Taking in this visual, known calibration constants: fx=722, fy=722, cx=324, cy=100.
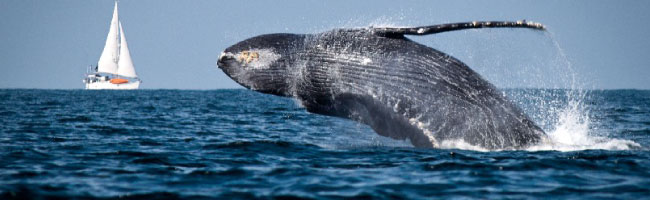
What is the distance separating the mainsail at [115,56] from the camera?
355 ft

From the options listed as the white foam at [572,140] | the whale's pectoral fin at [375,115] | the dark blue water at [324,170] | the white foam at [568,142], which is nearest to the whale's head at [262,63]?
the whale's pectoral fin at [375,115]

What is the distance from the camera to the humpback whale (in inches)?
340

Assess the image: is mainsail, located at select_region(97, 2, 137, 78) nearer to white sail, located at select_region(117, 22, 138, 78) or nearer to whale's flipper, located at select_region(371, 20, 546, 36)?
white sail, located at select_region(117, 22, 138, 78)

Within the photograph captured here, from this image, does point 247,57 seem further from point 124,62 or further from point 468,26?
point 124,62

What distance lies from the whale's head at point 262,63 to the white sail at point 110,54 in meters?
102

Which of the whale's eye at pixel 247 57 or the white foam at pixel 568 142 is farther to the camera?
Result: the whale's eye at pixel 247 57

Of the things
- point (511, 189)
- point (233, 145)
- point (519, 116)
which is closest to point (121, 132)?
point (233, 145)

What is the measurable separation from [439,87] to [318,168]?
173cm

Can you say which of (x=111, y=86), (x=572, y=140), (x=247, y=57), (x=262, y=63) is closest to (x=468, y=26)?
(x=262, y=63)

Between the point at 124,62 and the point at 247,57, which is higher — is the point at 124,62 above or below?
above

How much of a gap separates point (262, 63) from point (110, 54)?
109 m

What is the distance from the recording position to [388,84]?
28.5 feet

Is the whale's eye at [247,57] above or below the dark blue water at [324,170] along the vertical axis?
above

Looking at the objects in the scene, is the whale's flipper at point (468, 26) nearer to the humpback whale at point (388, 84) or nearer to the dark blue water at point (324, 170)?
the humpback whale at point (388, 84)
